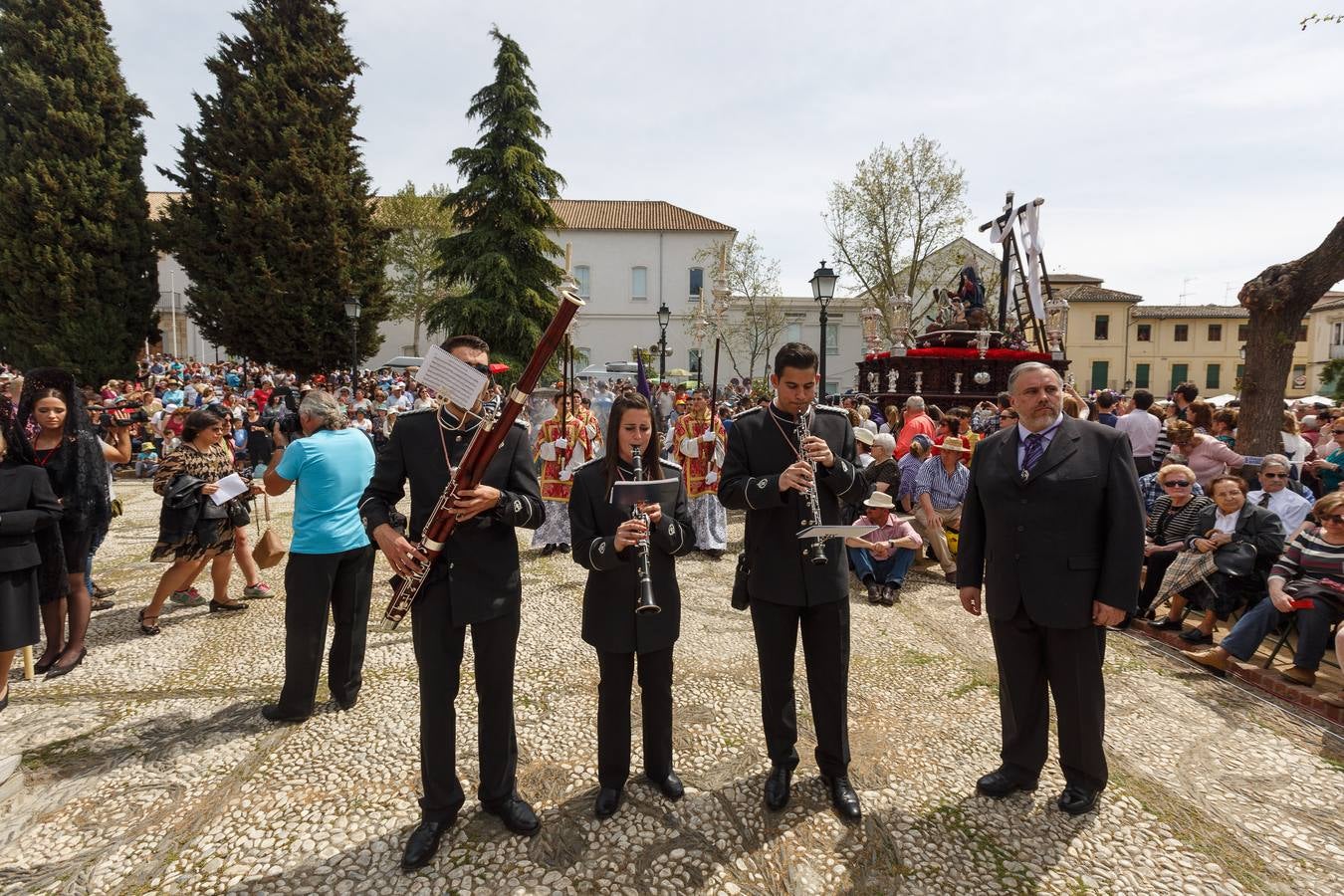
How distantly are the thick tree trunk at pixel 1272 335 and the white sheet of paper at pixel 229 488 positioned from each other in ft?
36.5

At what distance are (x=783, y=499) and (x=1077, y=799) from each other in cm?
206

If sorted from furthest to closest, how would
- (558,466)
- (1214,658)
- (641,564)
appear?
(558,466) → (1214,658) → (641,564)

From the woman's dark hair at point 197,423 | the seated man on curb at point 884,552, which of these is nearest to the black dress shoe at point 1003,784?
the seated man on curb at point 884,552

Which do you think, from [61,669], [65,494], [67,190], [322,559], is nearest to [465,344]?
[322,559]

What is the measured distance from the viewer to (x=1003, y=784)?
11.5ft

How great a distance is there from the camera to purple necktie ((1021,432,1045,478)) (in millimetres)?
3402

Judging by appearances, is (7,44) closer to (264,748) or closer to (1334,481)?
(264,748)

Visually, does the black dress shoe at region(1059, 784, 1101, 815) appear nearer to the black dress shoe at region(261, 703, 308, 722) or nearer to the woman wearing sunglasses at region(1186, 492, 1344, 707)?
the woman wearing sunglasses at region(1186, 492, 1344, 707)

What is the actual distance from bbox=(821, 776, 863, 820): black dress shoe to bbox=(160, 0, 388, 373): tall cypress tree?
1091 inches

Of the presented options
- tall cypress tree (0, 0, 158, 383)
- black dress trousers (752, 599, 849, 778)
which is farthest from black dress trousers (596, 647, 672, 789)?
tall cypress tree (0, 0, 158, 383)

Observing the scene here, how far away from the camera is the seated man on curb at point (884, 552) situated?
6.91 m

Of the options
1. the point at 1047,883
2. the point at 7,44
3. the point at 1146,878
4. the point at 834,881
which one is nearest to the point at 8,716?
the point at 834,881

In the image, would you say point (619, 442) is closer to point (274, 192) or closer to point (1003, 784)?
point (1003, 784)

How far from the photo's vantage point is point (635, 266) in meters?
50.9
